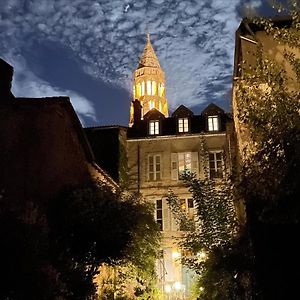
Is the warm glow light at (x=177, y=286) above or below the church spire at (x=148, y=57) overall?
below

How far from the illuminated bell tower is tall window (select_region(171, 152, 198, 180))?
7435cm

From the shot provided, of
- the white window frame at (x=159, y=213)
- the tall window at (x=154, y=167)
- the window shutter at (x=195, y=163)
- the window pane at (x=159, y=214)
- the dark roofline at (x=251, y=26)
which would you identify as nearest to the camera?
the dark roofline at (x=251, y=26)

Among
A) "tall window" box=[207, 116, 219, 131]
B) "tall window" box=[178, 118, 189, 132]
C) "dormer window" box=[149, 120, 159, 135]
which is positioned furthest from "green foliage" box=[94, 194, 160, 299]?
"tall window" box=[207, 116, 219, 131]

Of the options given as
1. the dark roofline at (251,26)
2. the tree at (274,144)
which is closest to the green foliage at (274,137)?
the tree at (274,144)

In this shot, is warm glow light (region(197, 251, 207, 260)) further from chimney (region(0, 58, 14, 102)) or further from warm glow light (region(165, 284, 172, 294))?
chimney (region(0, 58, 14, 102))

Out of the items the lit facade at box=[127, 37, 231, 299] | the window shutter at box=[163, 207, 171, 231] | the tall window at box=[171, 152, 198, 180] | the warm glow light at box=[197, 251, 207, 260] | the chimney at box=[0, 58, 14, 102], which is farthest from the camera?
the tall window at box=[171, 152, 198, 180]

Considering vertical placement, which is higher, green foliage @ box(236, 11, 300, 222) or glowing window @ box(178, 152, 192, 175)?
glowing window @ box(178, 152, 192, 175)

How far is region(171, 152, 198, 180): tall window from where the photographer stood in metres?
30.0

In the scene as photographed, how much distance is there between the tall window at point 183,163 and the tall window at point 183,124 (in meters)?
2.08

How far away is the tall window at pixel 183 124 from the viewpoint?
31698 millimetres

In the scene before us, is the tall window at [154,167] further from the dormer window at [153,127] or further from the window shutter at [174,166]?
the dormer window at [153,127]

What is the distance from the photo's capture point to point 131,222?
1762 cm

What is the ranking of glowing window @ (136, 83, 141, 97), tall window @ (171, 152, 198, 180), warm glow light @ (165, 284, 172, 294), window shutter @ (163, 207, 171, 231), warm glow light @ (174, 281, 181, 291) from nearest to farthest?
1. warm glow light @ (174, 281, 181, 291)
2. warm glow light @ (165, 284, 172, 294)
3. window shutter @ (163, 207, 171, 231)
4. tall window @ (171, 152, 198, 180)
5. glowing window @ (136, 83, 141, 97)

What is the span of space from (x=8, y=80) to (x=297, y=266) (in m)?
12.0
